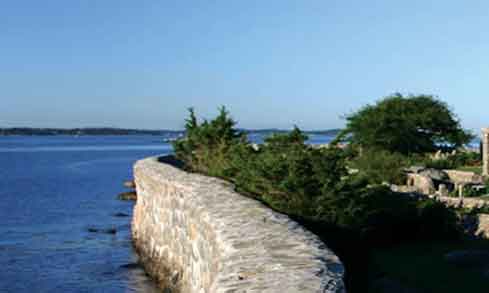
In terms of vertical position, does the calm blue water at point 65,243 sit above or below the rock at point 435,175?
below

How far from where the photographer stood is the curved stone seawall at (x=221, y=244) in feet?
17.5

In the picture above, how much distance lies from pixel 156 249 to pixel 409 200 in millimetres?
6572

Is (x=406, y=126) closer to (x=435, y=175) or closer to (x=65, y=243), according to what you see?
(x=435, y=175)

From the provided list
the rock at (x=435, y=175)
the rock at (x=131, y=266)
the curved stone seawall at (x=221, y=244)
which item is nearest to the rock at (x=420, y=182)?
the rock at (x=435, y=175)

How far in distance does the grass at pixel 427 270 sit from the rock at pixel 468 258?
0.48 feet

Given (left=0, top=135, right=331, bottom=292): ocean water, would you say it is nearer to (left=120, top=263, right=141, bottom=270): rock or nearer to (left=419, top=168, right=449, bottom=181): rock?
(left=120, top=263, right=141, bottom=270): rock

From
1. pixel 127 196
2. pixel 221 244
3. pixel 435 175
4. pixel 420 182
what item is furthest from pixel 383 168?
pixel 221 244

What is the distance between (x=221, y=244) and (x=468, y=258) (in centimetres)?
756

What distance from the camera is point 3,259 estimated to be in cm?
2030

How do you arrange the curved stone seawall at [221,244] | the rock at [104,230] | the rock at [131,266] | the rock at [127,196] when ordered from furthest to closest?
1. the rock at [127,196]
2. the rock at [104,230]
3. the rock at [131,266]
4. the curved stone seawall at [221,244]

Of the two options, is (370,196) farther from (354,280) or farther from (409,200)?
(354,280)

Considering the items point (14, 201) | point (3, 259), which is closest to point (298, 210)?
point (3, 259)

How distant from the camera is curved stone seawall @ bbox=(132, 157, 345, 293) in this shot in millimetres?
5332

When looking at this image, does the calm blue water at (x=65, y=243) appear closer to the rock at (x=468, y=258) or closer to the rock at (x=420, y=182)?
the rock at (x=468, y=258)
